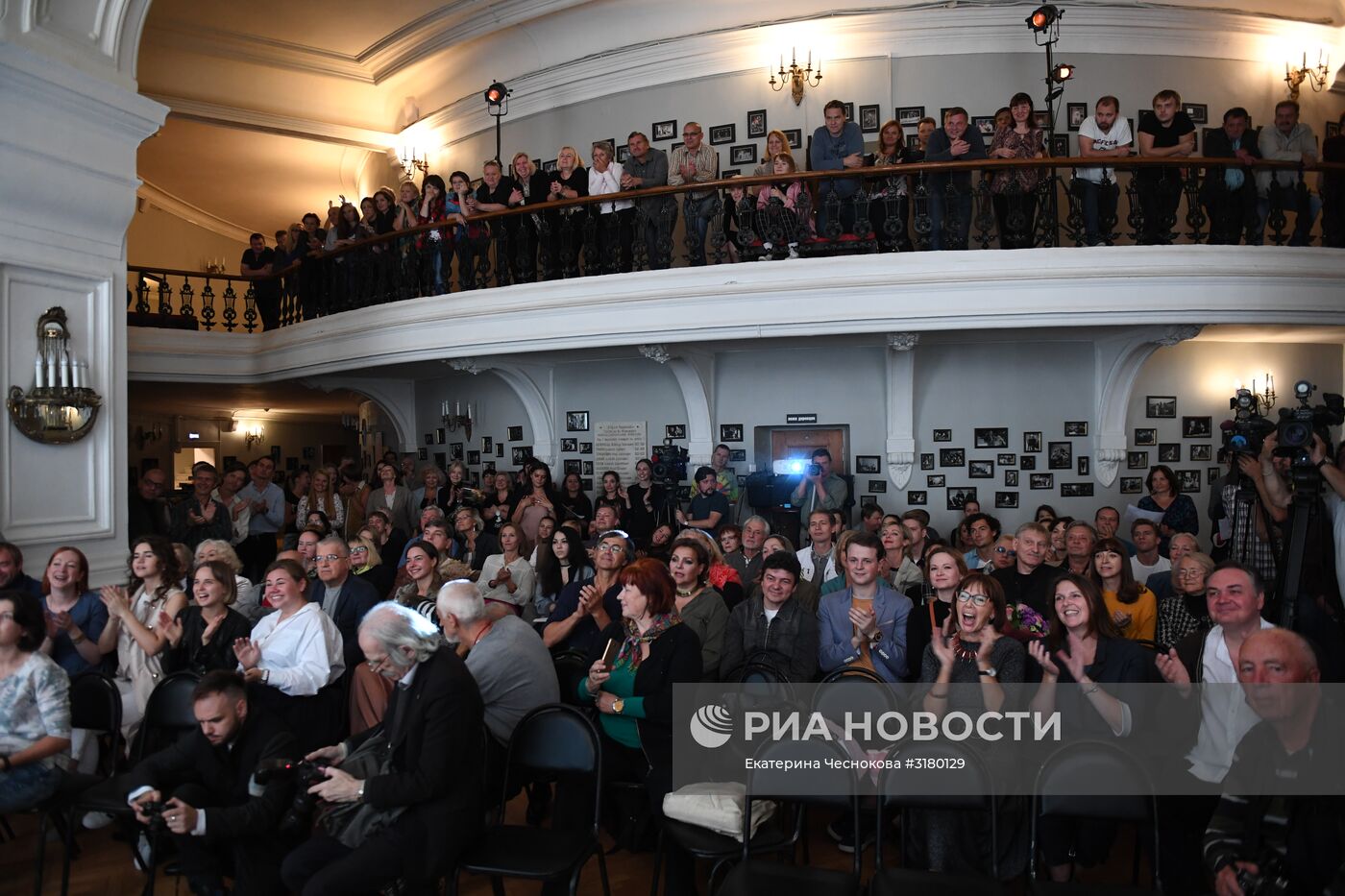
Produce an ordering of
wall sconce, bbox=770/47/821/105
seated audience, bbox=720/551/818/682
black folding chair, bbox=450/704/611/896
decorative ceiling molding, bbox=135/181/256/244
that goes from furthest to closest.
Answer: decorative ceiling molding, bbox=135/181/256/244, wall sconce, bbox=770/47/821/105, seated audience, bbox=720/551/818/682, black folding chair, bbox=450/704/611/896

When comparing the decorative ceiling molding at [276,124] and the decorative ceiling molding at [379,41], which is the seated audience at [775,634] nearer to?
the decorative ceiling molding at [379,41]

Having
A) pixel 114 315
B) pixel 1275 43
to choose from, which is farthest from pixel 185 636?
pixel 1275 43

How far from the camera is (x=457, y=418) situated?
1111 centimetres

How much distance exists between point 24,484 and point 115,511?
0.60 meters

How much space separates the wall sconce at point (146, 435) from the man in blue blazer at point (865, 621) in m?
14.0

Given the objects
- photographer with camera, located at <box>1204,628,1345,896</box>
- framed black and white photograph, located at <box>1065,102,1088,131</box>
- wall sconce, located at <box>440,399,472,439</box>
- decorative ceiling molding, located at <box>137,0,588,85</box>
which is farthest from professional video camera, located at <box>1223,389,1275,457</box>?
wall sconce, located at <box>440,399,472,439</box>

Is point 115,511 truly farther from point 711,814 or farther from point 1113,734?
point 1113,734

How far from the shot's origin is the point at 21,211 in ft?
18.7

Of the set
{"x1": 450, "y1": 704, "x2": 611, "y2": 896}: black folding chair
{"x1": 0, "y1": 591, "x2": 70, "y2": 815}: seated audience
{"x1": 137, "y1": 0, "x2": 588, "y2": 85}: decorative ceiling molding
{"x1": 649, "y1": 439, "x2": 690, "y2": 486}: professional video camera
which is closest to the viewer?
{"x1": 450, "y1": 704, "x2": 611, "y2": 896}: black folding chair

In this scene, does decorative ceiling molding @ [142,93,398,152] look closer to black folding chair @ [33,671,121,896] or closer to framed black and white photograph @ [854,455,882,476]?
framed black and white photograph @ [854,455,882,476]

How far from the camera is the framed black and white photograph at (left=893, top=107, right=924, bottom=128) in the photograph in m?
9.26

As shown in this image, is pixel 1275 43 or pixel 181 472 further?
pixel 181 472

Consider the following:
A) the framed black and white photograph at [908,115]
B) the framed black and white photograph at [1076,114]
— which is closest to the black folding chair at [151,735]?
the framed black and white photograph at [908,115]

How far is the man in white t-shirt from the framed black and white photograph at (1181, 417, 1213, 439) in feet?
9.11
